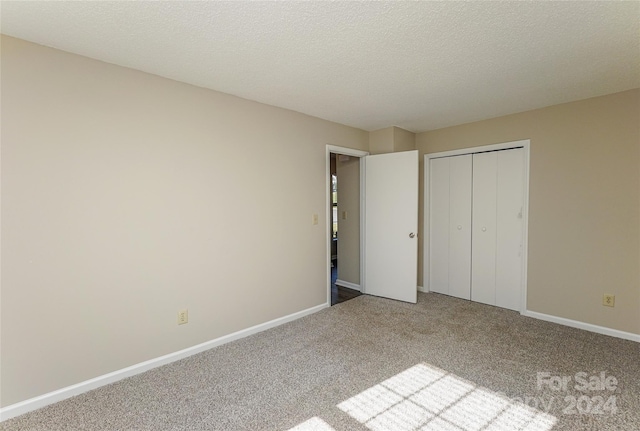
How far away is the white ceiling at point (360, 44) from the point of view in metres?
1.60

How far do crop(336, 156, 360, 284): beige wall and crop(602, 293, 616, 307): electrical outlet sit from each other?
2.69m

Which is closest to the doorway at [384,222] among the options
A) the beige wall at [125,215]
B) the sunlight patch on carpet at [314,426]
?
the beige wall at [125,215]

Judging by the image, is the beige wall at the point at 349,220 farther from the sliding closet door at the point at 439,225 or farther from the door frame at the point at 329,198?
the sliding closet door at the point at 439,225

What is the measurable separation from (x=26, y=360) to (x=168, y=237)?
1.12 meters

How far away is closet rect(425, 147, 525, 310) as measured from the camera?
3570 mm

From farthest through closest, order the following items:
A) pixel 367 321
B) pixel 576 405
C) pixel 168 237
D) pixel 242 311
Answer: pixel 367 321 → pixel 242 311 → pixel 168 237 → pixel 576 405

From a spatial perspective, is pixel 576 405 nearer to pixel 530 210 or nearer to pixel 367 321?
pixel 367 321

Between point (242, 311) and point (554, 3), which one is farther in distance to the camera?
point (242, 311)

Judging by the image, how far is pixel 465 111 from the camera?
3340mm

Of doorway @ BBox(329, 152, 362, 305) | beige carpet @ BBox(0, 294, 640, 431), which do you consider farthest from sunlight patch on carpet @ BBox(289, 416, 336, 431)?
doorway @ BBox(329, 152, 362, 305)

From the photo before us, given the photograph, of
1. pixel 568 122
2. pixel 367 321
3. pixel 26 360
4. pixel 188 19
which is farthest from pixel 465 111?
pixel 26 360

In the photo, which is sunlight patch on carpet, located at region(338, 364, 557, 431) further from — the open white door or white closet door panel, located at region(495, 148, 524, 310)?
white closet door panel, located at region(495, 148, 524, 310)

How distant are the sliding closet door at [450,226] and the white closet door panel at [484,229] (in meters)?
0.08

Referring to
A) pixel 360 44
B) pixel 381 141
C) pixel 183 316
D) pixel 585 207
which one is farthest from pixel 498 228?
pixel 183 316
